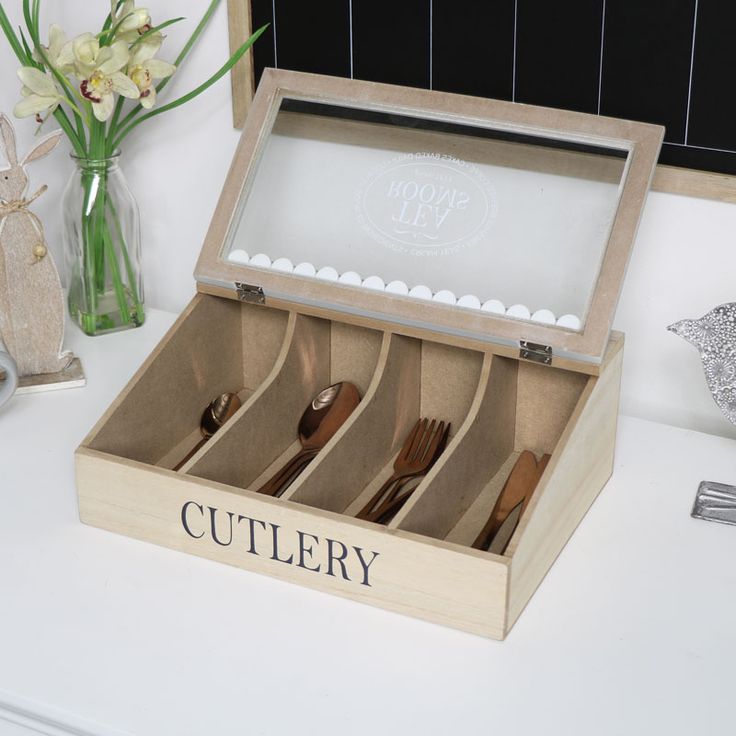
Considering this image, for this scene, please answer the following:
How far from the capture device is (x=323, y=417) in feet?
4.85

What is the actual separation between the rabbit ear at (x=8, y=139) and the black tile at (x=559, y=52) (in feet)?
2.22

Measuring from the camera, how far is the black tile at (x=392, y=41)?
5.15 feet

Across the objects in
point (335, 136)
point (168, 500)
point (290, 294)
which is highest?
point (335, 136)

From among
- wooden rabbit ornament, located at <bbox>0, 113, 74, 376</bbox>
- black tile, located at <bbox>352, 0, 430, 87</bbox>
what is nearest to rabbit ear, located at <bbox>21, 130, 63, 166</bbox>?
wooden rabbit ornament, located at <bbox>0, 113, 74, 376</bbox>

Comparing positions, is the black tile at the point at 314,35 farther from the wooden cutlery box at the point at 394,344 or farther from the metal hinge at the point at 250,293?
the metal hinge at the point at 250,293

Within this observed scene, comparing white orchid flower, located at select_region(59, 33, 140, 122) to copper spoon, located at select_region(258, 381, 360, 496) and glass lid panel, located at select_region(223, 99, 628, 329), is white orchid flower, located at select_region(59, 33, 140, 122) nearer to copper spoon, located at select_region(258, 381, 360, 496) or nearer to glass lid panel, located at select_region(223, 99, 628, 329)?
glass lid panel, located at select_region(223, 99, 628, 329)

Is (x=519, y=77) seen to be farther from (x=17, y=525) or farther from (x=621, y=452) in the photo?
(x=17, y=525)

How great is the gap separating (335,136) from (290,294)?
23 centimetres

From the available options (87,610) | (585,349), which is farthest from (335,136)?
(87,610)

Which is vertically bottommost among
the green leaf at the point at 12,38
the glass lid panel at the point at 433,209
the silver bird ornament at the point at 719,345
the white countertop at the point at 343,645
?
the white countertop at the point at 343,645

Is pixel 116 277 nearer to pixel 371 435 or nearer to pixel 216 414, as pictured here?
pixel 216 414

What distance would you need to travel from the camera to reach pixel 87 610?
1.20 metres

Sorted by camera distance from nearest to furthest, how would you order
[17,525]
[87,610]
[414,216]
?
[87,610]
[17,525]
[414,216]

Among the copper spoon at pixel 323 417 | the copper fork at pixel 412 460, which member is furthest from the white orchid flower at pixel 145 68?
the copper fork at pixel 412 460
